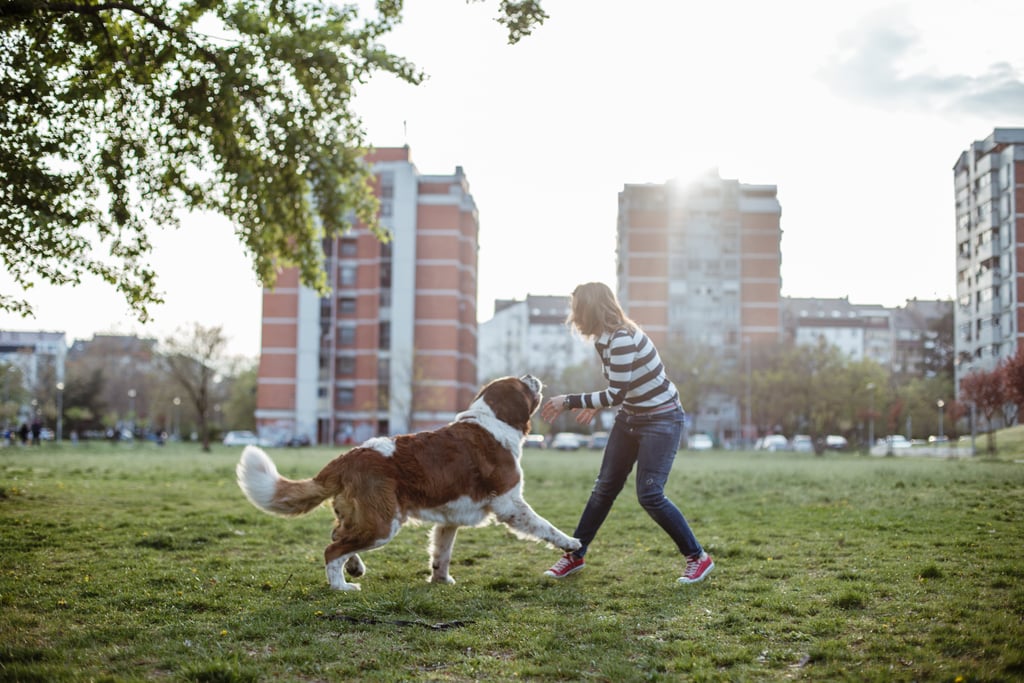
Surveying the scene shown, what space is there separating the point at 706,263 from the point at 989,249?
34.7 m

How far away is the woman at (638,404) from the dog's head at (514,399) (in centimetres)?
17

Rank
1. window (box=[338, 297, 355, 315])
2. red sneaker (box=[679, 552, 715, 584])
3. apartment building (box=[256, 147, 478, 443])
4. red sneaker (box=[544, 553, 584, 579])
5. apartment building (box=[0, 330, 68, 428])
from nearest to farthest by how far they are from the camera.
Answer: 1. red sneaker (box=[679, 552, 715, 584])
2. red sneaker (box=[544, 553, 584, 579])
3. apartment building (box=[0, 330, 68, 428])
4. apartment building (box=[256, 147, 478, 443])
5. window (box=[338, 297, 355, 315])

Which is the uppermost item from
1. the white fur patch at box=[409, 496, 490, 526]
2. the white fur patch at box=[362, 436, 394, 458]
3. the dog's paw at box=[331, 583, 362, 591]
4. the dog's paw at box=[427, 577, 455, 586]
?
the white fur patch at box=[362, 436, 394, 458]

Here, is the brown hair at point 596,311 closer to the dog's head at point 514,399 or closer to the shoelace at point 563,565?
the dog's head at point 514,399

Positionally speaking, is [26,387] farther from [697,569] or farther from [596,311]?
[697,569]

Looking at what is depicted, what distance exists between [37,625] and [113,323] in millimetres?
57978

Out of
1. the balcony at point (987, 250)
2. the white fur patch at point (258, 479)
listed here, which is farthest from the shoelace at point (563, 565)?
the balcony at point (987, 250)

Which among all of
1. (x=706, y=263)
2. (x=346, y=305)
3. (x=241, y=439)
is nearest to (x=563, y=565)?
(x=241, y=439)

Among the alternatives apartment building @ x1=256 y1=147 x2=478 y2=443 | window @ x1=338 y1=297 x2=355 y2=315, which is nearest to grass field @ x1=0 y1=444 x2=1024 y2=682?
apartment building @ x1=256 y1=147 x2=478 y2=443

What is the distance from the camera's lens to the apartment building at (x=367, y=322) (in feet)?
253

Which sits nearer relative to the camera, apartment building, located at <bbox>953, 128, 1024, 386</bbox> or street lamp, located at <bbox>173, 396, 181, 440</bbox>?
apartment building, located at <bbox>953, 128, 1024, 386</bbox>

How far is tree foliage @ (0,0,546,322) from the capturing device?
31.8 ft

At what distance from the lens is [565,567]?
6.86 meters

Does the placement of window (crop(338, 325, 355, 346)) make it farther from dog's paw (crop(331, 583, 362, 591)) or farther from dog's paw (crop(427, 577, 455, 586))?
dog's paw (crop(331, 583, 362, 591))
